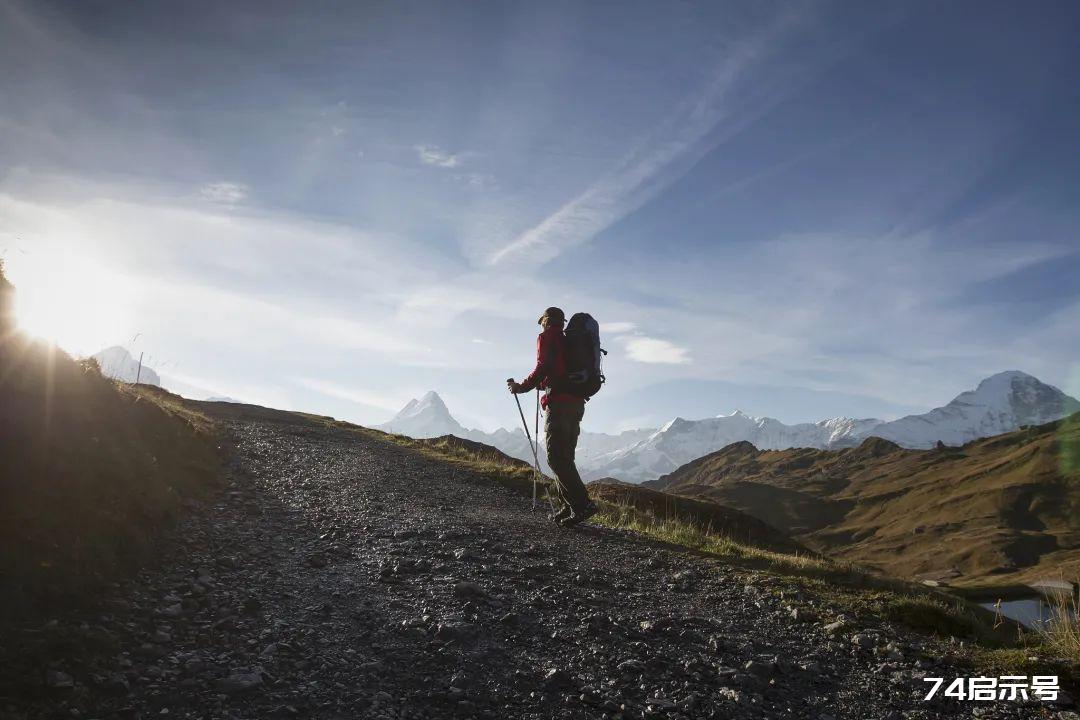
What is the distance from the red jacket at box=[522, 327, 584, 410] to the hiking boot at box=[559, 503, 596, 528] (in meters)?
2.13

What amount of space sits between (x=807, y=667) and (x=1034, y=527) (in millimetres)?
245321

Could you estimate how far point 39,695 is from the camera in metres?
4.19

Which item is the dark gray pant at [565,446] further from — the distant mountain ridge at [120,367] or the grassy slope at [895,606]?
the distant mountain ridge at [120,367]

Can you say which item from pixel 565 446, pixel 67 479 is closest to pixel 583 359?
pixel 565 446

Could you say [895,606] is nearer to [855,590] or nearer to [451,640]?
[855,590]

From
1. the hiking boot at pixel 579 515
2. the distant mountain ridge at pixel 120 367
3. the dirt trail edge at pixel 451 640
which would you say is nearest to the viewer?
the dirt trail edge at pixel 451 640

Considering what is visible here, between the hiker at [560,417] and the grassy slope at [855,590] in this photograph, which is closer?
the grassy slope at [855,590]

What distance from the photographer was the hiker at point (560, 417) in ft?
39.1

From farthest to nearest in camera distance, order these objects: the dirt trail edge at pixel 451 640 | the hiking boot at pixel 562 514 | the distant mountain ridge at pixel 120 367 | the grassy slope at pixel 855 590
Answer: the distant mountain ridge at pixel 120 367, the hiking boot at pixel 562 514, the grassy slope at pixel 855 590, the dirt trail edge at pixel 451 640

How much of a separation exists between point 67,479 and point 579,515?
8.19m

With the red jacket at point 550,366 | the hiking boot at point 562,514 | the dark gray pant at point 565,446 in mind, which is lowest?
the hiking boot at point 562,514

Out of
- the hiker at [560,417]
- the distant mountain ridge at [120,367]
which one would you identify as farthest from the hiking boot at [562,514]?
the distant mountain ridge at [120,367]

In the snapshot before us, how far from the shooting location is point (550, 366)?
39.4 ft

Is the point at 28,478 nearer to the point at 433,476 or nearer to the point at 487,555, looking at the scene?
the point at 487,555
